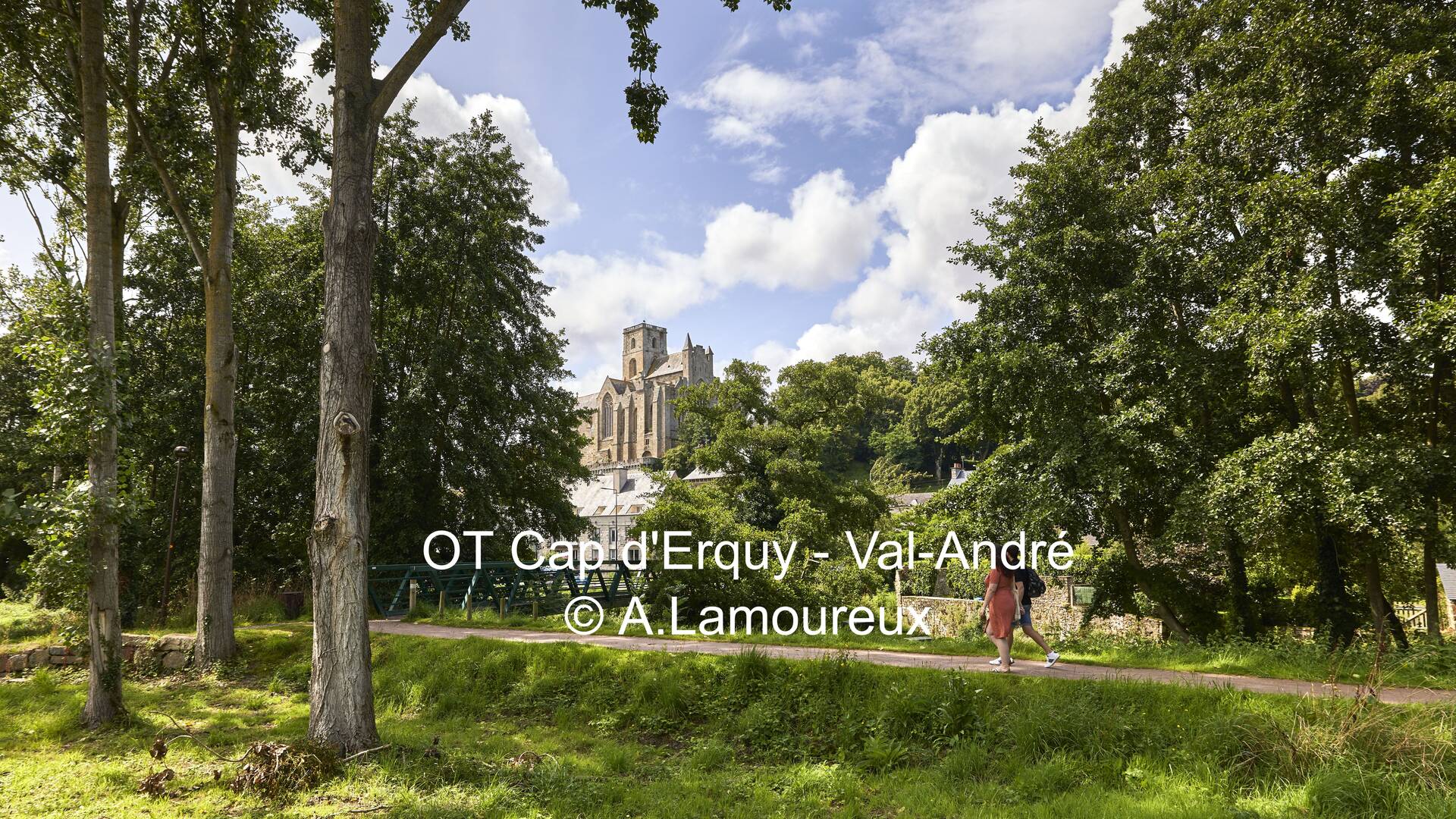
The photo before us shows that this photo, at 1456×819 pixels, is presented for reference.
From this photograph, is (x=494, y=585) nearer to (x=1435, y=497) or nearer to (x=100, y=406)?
(x=100, y=406)

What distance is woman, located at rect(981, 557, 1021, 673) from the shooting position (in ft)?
27.0

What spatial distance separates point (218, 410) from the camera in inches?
462

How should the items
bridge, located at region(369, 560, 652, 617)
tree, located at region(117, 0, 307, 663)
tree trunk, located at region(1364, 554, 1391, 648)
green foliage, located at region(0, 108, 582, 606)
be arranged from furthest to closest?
green foliage, located at region(0, 108, 582, 606) < bridge, located at region(369, 560, 652, 617) < tree trunk, located at region(1364, 554, 1391, 648) < tree, located at region(117, 0, 307, 663)

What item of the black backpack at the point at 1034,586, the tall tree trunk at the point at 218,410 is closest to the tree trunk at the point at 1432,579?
the black backpack at the point at 1034,586

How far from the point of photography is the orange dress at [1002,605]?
8.34 m

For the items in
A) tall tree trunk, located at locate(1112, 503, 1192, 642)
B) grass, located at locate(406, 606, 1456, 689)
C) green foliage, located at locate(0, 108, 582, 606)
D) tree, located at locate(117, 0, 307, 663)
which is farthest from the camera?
green foliage, located at locate(0, 108, 582, 606)

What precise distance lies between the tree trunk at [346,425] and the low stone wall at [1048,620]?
12.2 metres

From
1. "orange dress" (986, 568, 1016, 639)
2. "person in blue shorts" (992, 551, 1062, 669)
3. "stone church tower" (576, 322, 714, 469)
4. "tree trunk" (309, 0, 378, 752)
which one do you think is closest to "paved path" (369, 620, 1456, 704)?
"person in blue shorts" (992, 551, 1062, 669)

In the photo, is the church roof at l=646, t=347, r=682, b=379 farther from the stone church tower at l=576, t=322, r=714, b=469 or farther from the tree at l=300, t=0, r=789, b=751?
the tree at l=300, t=0, r=789, b=751

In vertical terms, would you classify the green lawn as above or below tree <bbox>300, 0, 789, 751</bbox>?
below

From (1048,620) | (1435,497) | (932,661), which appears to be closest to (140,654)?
(932,661)

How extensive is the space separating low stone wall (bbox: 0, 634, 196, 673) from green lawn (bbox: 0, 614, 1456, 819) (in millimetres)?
2234

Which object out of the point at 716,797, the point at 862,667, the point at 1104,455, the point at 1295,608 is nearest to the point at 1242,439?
the point at 1104,455

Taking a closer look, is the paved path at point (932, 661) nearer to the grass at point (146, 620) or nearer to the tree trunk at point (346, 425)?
the grass at point (146, 620)
